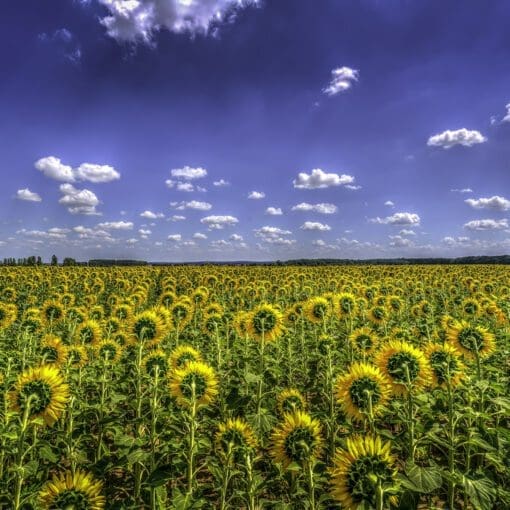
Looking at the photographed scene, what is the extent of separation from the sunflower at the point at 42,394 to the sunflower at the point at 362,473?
244 cm

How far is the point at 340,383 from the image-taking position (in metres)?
3.22

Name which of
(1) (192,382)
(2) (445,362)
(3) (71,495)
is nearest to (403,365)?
(2) (445,362)

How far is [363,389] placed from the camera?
3041 mm

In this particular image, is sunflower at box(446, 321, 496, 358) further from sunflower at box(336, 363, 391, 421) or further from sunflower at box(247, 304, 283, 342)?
sunflower at box(247, 304, 283, 342)

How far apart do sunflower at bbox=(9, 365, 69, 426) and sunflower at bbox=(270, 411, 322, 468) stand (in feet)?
6.38

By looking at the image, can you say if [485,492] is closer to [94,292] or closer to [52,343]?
[52,343]

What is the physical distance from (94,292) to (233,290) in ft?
26.3

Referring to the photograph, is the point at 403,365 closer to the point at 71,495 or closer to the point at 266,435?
the point at 71,495

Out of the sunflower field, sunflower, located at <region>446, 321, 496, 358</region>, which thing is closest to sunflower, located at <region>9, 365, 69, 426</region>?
the sunflower field

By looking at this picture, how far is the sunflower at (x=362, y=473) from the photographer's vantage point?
2.07 m

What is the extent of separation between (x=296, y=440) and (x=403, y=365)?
1151 mm

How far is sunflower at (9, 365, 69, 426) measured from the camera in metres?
3.02

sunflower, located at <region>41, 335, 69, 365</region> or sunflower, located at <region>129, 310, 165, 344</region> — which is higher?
sunflower, located at <region>129, 310, 165, 344</region>

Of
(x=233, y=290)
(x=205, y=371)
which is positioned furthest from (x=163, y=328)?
(x=233, y=290)
